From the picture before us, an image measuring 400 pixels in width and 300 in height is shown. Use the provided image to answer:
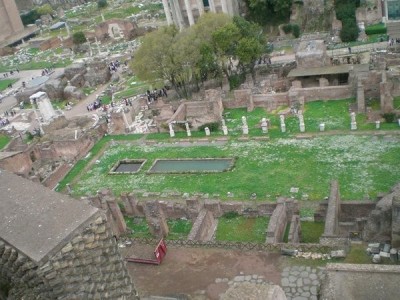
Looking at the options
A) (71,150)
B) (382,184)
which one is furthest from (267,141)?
(71,150)

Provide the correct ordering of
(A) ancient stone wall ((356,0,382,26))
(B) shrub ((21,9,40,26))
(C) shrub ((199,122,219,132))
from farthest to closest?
1. (B) shrub ((21,9,40,26))
2. (A) ancient stone wall ((356,0,382,26))
3. (C) shrub ((199,122,219,132))

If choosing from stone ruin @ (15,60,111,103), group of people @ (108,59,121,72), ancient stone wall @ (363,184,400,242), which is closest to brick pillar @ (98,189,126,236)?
ancient stone wall @ (363,184,400,242)

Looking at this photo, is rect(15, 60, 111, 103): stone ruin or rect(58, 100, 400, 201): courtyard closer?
rect(58, 100, 400, 201): courtyard

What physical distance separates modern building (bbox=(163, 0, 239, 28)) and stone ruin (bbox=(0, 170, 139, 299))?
4194 cm

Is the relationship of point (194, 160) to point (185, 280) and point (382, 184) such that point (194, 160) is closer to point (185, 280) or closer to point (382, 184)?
point (382, 184)

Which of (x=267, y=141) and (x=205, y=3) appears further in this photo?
(x=205, y=3)

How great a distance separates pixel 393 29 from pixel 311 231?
24.5 m

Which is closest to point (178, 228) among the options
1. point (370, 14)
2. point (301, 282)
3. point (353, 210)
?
point (353, 210)

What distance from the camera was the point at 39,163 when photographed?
29.6 metres

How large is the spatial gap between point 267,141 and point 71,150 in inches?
477

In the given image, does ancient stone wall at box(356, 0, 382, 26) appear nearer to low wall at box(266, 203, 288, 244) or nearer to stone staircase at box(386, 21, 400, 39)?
stone staircase at box(386, 21, 400, 39)

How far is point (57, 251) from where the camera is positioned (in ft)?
20.0

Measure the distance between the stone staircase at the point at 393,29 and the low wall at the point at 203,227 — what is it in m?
23.7

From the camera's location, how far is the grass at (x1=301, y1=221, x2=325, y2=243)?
59.3 ft
